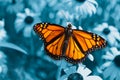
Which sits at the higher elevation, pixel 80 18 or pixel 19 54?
pixel 80 18

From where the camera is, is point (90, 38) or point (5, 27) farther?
point (5, 27)

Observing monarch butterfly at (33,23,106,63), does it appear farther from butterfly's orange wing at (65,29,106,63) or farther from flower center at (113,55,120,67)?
flower center at (113,55,120,67)

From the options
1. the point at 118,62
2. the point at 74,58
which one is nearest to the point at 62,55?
the point at 74,58

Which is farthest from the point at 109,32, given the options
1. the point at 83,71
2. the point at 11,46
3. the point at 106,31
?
the point at 11,46

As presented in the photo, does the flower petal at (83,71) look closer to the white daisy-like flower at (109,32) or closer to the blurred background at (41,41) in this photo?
the blurred background at (41,41)

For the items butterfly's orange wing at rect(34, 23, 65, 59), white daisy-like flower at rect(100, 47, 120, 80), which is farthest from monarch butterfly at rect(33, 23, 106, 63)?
white daisy-like flower at rect(100, 47, 120, 80)

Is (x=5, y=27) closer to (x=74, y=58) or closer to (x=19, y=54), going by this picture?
(x=19, y=54)
